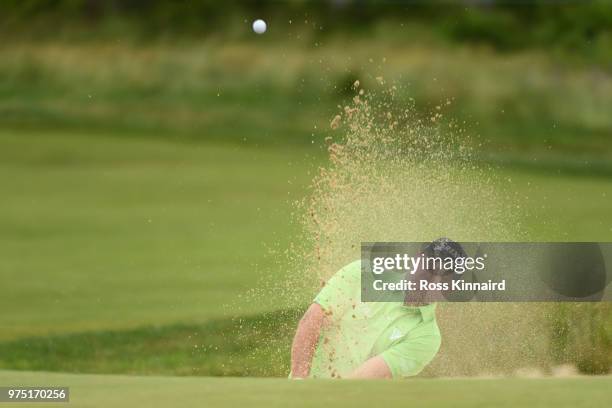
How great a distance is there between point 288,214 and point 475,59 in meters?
7.88

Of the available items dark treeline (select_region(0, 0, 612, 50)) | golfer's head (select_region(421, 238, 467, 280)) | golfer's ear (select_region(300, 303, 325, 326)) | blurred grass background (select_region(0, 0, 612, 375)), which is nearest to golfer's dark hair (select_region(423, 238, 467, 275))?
golfer's head (select_region(421, 238, 467, 280))

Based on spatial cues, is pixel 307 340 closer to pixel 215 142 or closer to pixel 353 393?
pixel 353 393

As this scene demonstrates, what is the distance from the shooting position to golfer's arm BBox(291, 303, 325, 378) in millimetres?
4660

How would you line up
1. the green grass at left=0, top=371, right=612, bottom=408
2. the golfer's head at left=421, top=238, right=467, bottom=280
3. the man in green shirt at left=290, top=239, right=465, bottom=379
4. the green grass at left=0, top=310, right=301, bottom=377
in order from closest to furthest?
the green grass at left=0, top=371, right=612, bottom=408, the man in green shirt at left=290, top=239, right=465, bottom=379, the golfer's head at left=421, top=238, right=467, bottom=280, the green grass at left=0, top=310, right=301, bottom=377

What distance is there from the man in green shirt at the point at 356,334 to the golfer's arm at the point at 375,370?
0.7 inches

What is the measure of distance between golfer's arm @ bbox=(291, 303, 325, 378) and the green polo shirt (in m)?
0.03

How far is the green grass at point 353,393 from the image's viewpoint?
138 inches

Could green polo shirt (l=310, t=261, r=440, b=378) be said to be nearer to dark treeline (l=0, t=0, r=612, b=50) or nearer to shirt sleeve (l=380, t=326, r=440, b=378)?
shirt sleeve (l=380, t=326, r=440, b=378)

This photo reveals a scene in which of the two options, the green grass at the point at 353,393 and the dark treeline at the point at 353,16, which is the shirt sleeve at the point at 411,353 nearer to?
the green grass at the point at 353,393

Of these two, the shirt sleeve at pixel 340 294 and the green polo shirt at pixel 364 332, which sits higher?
the shirt sleeve at pixel 340 294

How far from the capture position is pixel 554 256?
20.4 feet

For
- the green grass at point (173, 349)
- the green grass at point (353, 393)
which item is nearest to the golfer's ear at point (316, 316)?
the green grass at point (353, 393)

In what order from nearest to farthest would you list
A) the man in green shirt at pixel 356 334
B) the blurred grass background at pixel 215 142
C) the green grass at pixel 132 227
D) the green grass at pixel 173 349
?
the man in green shirt at pixel 356 334
the green grass at pixel 173 349
the blurred grass background at pixel 215 142
the green grass at pixel 132 227

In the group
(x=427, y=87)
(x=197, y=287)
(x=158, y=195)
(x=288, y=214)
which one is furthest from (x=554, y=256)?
(x=427, y=87)
